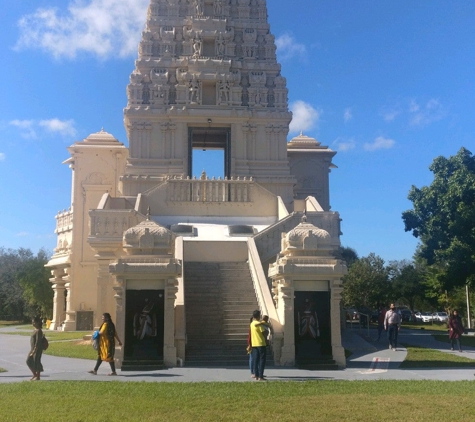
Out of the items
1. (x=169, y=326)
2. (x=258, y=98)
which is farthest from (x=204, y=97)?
(x=169, y=326)

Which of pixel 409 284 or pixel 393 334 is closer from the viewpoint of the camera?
pixel 393 334

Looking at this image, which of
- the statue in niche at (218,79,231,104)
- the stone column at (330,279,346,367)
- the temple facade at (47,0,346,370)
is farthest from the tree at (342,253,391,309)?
the stone column at (330,279,346,367)

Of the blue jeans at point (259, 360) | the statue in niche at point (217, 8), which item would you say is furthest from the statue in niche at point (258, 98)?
the blue jeans at point (259, 360)

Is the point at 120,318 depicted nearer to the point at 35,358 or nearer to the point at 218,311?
the point at 35,358

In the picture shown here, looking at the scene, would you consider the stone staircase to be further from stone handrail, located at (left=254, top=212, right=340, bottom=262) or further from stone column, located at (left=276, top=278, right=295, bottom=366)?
stone handrail, located at (left=254, top=212, right=340, bottom=262)

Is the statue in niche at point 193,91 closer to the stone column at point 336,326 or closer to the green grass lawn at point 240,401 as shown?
the stone column at point 336,326

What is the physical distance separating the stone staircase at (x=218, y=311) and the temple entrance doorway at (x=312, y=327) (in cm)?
107

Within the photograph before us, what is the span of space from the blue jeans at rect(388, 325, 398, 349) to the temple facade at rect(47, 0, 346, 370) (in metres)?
4.80

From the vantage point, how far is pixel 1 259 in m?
85.8

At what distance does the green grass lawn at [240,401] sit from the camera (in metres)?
9.55

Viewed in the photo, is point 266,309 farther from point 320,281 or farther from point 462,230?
point 462,230

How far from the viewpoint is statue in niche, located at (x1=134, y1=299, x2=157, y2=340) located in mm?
16062

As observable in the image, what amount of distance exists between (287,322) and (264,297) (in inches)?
117

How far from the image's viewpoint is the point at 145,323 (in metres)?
16.1
